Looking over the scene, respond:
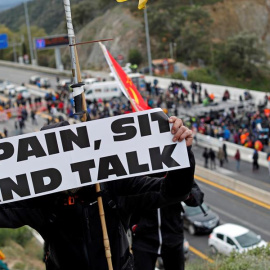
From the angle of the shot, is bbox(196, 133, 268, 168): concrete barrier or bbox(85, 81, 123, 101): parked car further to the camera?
bbox(85, 81, 123, 101): parked car

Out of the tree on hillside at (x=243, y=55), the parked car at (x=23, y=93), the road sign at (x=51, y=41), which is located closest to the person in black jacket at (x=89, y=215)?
the parked car at (x=23, y=93)

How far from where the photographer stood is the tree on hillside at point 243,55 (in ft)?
185

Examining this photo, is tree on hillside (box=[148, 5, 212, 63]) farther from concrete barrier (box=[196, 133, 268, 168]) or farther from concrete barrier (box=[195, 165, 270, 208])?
concrete barrier (box=[195, 165, 270, 208])

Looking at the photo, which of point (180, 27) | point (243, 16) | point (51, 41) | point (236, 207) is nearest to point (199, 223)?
point (236, 207)

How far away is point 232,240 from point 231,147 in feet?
39.0

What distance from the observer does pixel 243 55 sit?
5719 centimetres

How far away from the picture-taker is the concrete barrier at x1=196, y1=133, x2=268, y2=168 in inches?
956

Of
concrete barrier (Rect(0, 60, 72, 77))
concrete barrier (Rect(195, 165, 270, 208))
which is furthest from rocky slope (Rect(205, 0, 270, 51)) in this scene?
concrete barrier (Rect(195, 165, 270, 208))

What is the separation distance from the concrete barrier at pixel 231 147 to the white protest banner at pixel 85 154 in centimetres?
2099

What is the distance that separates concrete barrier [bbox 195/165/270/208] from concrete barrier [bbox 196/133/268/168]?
242 centimetres

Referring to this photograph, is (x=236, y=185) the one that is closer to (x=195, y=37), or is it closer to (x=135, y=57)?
(x=195, y=37)

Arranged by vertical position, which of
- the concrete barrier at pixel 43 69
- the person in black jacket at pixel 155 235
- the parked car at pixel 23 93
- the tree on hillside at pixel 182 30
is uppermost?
the person in black jacket at pixel 155 235

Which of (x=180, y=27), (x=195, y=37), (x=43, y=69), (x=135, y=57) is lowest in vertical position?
(x=43, y=69)

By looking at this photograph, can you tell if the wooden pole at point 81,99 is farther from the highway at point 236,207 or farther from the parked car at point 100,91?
the parked car at point 100,91
